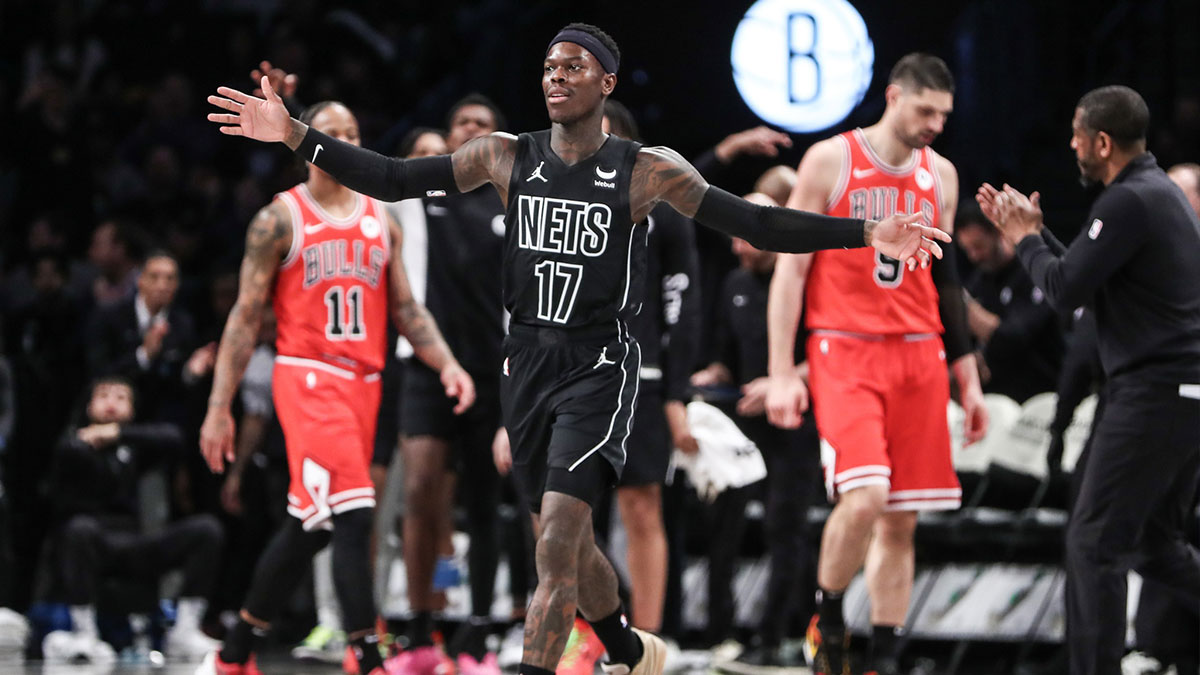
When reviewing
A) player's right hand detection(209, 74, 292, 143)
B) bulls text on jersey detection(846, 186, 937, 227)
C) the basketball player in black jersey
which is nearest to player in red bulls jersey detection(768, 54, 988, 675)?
bulls text on jersey detection(846, 186, 937, 227)

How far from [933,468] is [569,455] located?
6.08 feet

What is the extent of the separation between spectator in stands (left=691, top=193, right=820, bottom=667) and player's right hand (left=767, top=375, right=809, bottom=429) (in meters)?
0.86

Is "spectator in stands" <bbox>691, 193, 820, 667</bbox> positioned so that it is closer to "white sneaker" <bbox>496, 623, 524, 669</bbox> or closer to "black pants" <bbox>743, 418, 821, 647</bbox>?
"black pants" <bbox>743, 418, 821, 647</bbox>

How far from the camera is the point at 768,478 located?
785 cm

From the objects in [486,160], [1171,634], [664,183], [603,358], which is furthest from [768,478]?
[486,160]

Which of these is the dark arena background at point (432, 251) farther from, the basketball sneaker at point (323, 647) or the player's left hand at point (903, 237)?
the player's left hand at point (903, 237)

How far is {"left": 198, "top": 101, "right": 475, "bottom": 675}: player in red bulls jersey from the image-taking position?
19.3ft

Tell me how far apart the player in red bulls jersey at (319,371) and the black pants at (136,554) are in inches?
106

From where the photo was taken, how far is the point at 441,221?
7.13 m

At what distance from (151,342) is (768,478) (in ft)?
12.5

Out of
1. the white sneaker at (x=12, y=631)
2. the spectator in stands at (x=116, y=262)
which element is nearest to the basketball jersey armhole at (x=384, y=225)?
the white sneaker at (x=12, y=631)

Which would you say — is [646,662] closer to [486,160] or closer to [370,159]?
[486,160]

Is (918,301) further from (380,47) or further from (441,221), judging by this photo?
(380,47)

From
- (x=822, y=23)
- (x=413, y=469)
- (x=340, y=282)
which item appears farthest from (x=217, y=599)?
(x=822, y=23)
